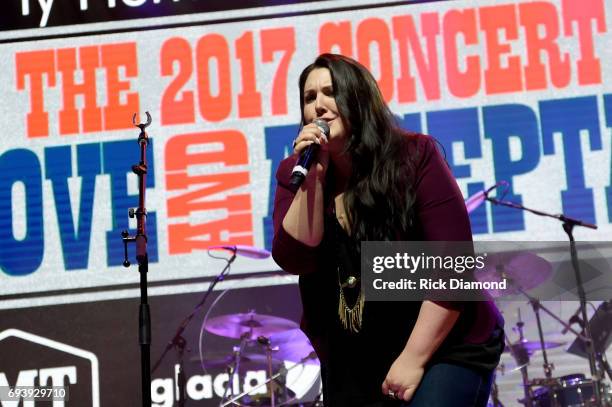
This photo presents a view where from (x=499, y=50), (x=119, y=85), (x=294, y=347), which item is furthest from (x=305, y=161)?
(x=119, y=85)

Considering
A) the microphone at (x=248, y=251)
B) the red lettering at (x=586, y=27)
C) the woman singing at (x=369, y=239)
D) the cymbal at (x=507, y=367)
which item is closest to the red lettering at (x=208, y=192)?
the microphone at (x=248, y=251)

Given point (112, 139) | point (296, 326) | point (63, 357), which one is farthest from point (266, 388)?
point (112, 139)

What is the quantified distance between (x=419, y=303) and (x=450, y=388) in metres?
0.19

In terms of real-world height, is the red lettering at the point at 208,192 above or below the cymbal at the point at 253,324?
above

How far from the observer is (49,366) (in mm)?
4918

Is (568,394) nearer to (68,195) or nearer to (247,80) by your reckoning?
(247,80)

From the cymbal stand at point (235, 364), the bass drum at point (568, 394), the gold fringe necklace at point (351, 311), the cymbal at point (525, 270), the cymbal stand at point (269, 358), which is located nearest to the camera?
the gold fringe necklace at point (351, 311)

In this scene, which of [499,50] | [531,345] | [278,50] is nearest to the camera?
[531,345]

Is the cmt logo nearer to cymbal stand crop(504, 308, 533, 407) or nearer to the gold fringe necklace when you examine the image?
cymbal stand crop(504, 308, 533, 407)

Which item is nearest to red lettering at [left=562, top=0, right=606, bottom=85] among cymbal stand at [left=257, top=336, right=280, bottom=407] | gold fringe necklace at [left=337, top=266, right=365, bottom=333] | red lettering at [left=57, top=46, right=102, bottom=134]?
cymbal stand at [left=257, top=336, right=280, bottom=407]

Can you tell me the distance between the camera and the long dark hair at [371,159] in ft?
5.85

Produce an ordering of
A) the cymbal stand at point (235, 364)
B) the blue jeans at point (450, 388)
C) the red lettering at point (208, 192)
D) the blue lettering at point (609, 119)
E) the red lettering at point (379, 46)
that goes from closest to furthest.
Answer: the blue jeans at point (450, 388)
the cymbal stand at point (235, 364)
the blue lettering at point (609, 119)
the red lettering at point (208, 192)
the red lettering at point (379, 46)

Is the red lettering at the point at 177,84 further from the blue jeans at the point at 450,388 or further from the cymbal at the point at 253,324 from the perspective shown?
the blue jeans at the point at 450,388

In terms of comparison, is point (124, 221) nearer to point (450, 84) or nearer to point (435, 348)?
point (450, 84)
